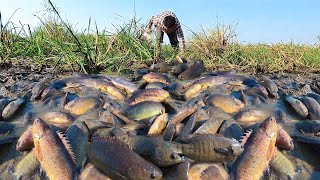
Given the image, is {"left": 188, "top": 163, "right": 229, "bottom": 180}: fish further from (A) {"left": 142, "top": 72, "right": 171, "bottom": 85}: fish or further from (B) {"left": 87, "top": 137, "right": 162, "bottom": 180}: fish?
(A) {"left": 142, "top": 72, "right": 171, "bottom": 85}: fish

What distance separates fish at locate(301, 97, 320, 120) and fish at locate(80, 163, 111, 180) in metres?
2.15

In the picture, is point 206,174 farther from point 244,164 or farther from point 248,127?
point 248,127

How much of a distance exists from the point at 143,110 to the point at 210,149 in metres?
0.97

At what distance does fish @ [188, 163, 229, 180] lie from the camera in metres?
2.99

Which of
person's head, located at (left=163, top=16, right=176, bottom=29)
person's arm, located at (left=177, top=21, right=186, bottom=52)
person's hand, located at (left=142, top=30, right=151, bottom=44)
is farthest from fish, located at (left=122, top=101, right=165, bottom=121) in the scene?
person's head, located at (left=163, top=16, right=176, bottom=29)

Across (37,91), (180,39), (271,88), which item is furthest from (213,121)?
(180,39)

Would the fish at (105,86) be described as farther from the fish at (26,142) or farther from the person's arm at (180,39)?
the person's arm at (180,39)

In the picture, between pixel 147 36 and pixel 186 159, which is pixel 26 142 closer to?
pixel 186 159

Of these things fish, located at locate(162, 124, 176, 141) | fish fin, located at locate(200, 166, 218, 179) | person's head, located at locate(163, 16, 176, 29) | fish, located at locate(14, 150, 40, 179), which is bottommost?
fish, located at locate(14, 150, 40, 179)

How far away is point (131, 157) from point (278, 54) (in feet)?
24.6

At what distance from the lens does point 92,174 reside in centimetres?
296

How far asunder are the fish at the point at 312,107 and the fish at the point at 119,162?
1.95m

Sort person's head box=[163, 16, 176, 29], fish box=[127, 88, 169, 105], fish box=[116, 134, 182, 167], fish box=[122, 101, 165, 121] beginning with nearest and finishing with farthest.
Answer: fish box=[116, 134, 182, 167], fish box=[122, 101, 165, 121], fish box=[127, 88, 169, 105], person's head box=[163, 16, 176, 29]

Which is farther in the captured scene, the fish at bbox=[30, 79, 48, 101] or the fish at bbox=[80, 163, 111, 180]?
the fish at bbox=[30, 79, 48, 101]
